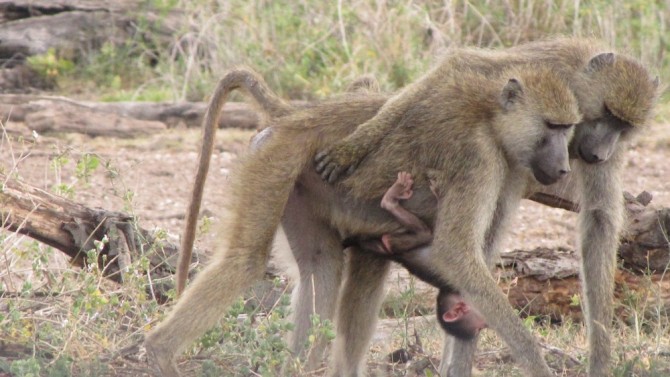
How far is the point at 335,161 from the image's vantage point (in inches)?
177

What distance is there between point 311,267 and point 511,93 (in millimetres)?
1064

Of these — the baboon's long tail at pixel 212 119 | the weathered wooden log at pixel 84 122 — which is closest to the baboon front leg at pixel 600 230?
the baboon's long tail at pixel 212 119

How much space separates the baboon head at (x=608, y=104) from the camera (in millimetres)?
4578

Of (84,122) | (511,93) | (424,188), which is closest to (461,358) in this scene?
(424,188)

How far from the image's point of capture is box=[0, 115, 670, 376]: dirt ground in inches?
271

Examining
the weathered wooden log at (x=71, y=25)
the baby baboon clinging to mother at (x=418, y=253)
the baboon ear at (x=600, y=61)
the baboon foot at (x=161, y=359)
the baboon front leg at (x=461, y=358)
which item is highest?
the baboon ear at (x=600, y=61)

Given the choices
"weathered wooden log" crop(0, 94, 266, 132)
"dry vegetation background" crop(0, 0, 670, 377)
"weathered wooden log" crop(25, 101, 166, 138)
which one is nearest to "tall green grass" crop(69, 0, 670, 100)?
"dry vegetation background" crop(0, 0, 670, 377)

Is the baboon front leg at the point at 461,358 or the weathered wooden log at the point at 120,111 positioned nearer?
the baboon front leg at the point at 461,358

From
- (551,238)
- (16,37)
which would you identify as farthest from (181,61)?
(551,238)

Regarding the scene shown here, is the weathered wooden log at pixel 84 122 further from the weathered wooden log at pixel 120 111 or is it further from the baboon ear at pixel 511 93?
the baboon ear at pixel 511 93

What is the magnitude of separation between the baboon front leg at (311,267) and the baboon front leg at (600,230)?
1.08 meters

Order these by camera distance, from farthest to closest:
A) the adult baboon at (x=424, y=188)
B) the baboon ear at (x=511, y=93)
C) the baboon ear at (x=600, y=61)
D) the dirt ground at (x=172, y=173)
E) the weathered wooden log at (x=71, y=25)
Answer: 1. the weathered wooden log at (x=71, y=25)
2. the dirt ground at (x=172, y=173)
3. the baboon ear at (x=600, y=61)
4. the baboon ear at (x=511, y=93)
5. the adult baboon at (x=424, y=188)

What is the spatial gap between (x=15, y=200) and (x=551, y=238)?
342 cm

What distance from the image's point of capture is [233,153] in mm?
7891
